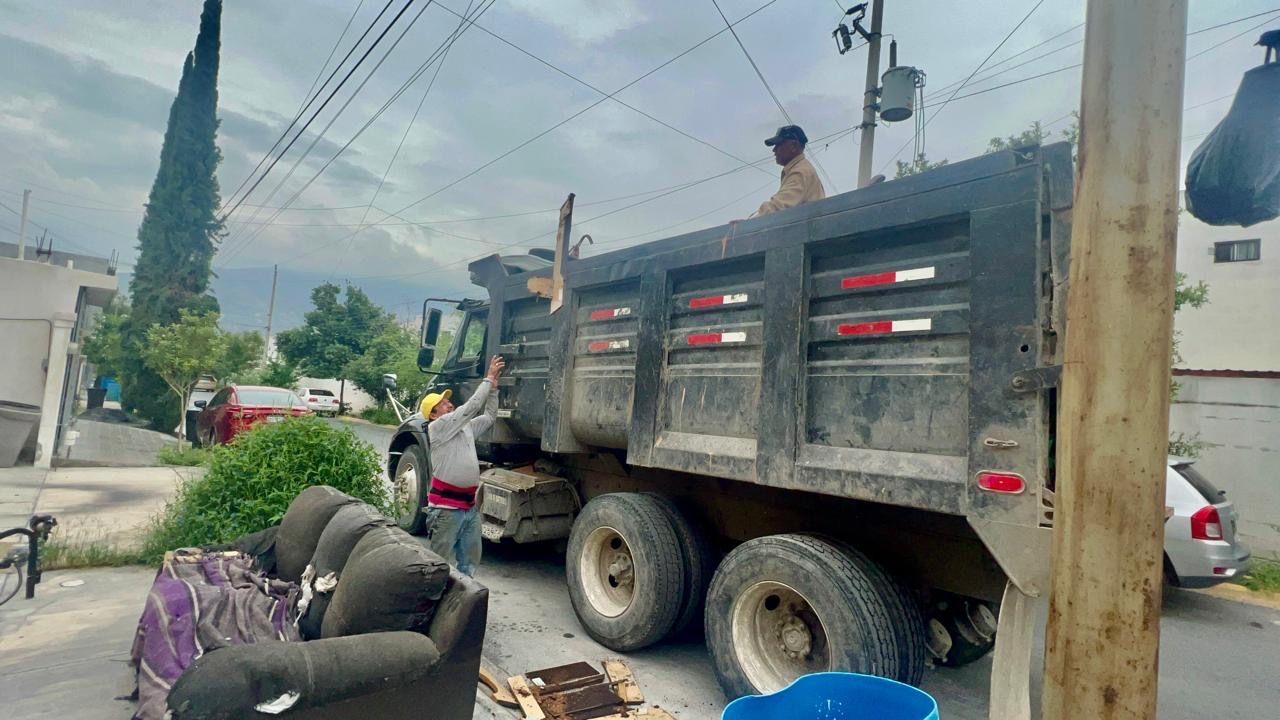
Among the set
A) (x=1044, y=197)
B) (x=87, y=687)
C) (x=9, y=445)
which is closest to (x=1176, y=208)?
(x=1044, y=197)

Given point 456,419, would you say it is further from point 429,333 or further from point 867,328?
point 867,328

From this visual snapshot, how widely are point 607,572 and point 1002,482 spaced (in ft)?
9.06

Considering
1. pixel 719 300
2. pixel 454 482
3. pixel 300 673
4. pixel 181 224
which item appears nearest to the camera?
pixel 300 673

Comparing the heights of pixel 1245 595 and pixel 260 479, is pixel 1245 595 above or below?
below

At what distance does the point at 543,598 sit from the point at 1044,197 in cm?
439

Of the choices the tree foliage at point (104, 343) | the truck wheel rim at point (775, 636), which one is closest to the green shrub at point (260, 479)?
the truck wheel rim at point (775, 636)

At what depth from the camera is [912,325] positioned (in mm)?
2973

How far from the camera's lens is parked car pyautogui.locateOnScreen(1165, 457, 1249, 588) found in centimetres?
573

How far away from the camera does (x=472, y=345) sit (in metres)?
6.79

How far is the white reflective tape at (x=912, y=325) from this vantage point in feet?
9.61

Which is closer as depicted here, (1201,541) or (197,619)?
(197,619)

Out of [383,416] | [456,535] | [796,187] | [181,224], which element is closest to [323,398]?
[383,416]

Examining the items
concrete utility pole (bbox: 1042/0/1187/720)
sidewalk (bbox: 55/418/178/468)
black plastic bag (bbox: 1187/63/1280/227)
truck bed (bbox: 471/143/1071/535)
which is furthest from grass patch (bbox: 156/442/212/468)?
black plastic bag (bbox: 1187/63/1280/227)

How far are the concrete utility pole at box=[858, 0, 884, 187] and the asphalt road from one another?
608 centimetres
